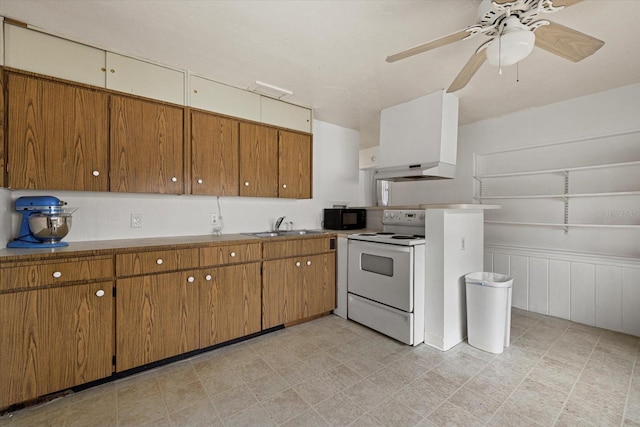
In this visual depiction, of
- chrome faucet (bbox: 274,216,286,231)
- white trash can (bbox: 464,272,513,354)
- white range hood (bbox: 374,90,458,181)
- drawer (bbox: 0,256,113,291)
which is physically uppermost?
white range hood (bbox: 374,90,458,181)

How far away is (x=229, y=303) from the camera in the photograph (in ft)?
7.70

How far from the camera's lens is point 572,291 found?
115 inches

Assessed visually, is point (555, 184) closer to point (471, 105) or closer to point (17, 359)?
point (471, 105)

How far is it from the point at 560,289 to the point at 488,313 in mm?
1417

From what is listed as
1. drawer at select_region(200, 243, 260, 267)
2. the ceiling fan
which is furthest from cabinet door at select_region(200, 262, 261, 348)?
the ceiling fan

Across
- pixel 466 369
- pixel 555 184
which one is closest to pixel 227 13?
pixel 466 369

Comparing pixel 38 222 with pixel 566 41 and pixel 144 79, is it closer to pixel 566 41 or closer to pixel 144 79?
pixel 144 79

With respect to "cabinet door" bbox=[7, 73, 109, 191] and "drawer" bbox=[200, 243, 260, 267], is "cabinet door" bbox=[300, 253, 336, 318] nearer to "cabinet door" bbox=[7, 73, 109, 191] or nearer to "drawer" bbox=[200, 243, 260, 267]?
"drawer" bbox=[200, 243, 260, 267]

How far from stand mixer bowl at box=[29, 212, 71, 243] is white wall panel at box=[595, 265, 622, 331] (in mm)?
4643

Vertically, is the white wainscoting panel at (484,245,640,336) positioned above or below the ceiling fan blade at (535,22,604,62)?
below

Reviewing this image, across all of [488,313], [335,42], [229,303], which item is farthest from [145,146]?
[488,313]

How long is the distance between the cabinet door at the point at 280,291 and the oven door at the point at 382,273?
583 millimetres

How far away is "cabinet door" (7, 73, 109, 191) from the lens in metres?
1.80

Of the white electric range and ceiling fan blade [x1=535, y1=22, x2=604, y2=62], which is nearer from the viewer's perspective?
ceiling fan blade [x1=535, y1=22, x2=604, y2=62]
